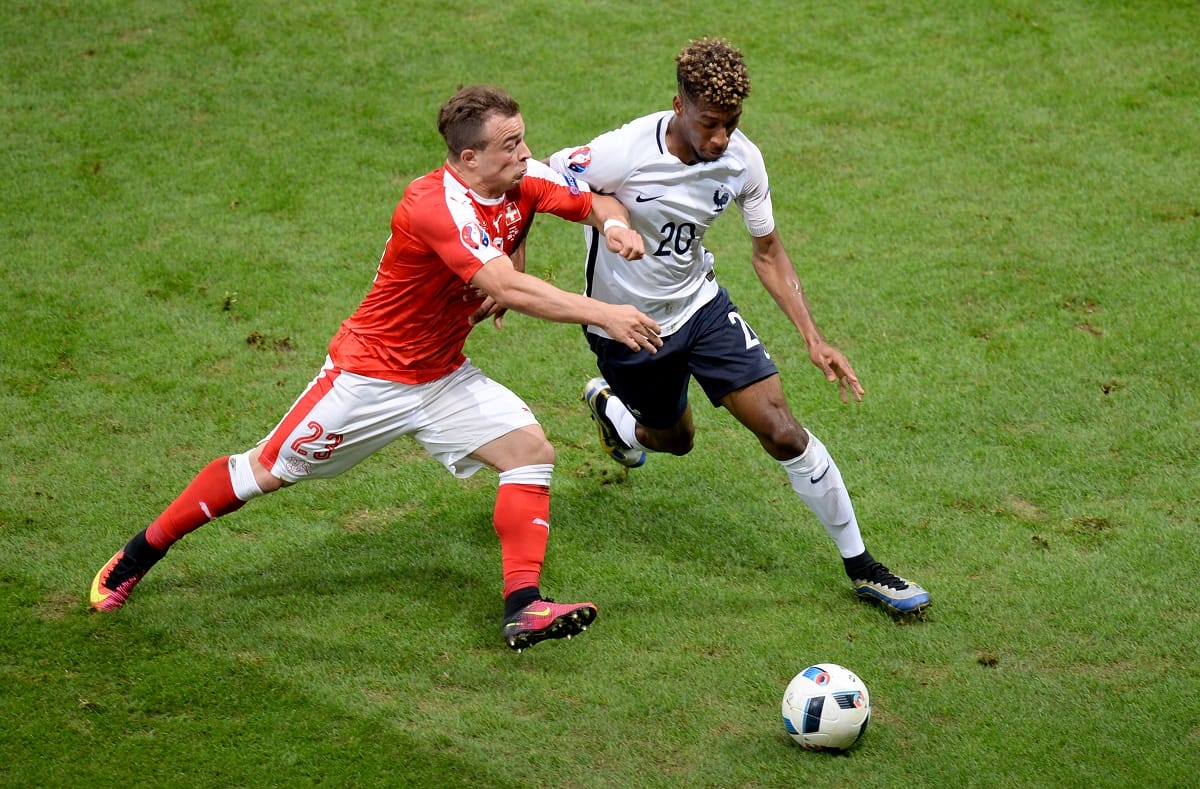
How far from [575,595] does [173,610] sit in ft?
6.49

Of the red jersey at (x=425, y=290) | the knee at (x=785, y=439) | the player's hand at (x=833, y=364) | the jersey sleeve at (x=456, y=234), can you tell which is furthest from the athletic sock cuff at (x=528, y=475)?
the player's hand at (x=833, y=364)

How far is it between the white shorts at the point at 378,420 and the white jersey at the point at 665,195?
976 mm

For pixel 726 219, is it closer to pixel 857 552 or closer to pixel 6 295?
pixel 857 552

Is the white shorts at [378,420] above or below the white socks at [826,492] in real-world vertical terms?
above

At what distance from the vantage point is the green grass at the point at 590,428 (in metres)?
5.45

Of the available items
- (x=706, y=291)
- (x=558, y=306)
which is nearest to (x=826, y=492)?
(x=706, y=291)

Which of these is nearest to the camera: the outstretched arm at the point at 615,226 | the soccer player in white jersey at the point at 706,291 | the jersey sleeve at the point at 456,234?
the jersey sleeve at the point at 456,234

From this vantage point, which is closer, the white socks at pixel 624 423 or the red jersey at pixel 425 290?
the red jersey at pixel 425 290

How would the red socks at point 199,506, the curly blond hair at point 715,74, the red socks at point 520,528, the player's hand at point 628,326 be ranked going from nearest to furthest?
the player's hand at point 628,326
the curly blond hair at point 715,74
the red socks at point 520,528
the red socks at point 199,506

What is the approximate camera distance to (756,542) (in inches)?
274

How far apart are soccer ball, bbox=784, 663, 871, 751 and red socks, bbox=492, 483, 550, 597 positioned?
1.33m

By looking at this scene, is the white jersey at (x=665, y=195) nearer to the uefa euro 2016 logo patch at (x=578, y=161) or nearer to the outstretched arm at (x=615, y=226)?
the uefa euro 2016 logo patch at (x=578, y=161)

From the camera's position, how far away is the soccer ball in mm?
5129

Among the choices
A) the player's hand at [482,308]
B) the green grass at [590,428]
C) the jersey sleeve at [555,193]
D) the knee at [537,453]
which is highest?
the jersey sleeve at [555,193]
